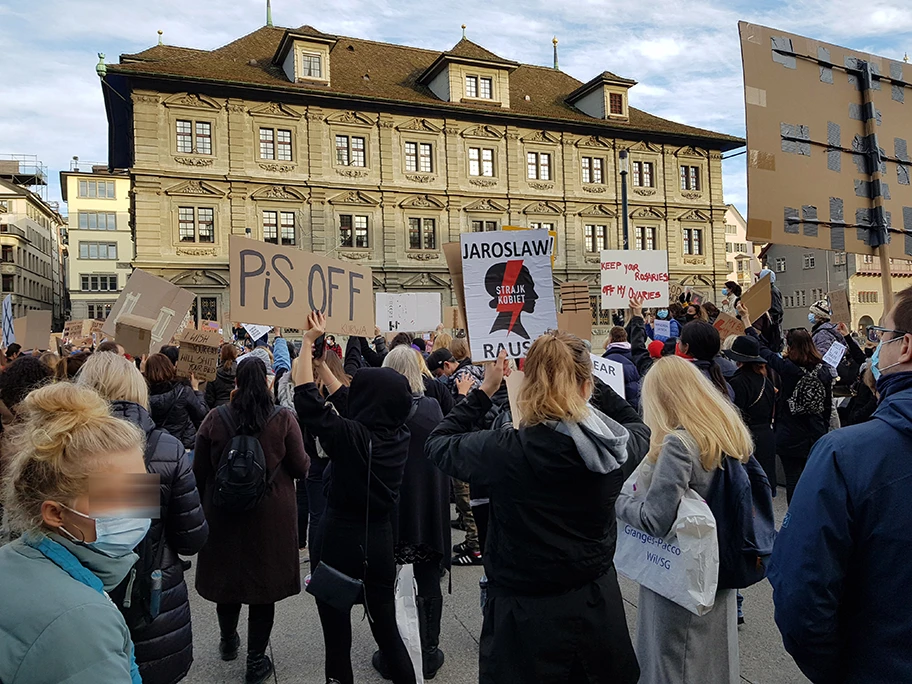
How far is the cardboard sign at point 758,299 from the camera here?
27.2 feet

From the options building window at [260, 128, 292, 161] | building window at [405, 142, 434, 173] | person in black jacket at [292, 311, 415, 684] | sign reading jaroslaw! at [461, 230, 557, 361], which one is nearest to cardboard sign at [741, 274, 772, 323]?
sign reading jaroslaw! at [461, 230, 557, 361]

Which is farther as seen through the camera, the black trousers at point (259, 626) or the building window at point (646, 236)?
the building window at point (646, 236)

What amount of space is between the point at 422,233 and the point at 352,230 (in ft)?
12.7

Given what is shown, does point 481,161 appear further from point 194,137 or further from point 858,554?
point 858,554

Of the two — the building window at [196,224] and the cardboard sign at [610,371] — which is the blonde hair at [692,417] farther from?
the building window at [196,224]

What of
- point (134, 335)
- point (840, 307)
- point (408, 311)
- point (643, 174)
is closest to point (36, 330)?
point (134, 335)

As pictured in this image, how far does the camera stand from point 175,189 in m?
32.5

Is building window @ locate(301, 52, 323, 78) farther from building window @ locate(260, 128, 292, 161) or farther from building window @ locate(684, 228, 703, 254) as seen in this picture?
building window @ locate(684, 228, 703, 254)

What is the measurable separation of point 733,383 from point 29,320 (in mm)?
10509

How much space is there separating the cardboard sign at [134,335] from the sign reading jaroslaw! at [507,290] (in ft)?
18.2

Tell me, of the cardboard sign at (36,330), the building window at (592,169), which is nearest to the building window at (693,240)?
the building window at (592,169)

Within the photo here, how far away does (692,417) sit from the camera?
3.09 m

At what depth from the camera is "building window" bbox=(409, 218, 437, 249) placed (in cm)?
3725

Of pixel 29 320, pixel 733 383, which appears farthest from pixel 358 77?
pixel 733 383
